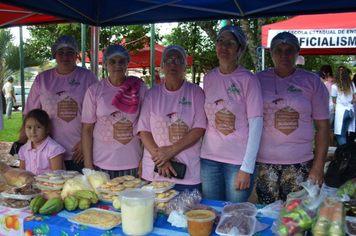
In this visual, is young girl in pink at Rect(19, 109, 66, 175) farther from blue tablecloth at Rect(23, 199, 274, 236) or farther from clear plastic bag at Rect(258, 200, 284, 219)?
clear plastic bag at Rect(258, 200, 284, 219)

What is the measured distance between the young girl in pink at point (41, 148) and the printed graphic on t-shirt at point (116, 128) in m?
0.48

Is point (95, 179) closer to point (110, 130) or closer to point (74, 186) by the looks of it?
point (74, 186)

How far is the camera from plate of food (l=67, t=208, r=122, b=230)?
1662 millimetres

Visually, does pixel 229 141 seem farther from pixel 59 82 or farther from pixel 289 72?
pixel 59 82

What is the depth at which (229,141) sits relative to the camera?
7.54ft

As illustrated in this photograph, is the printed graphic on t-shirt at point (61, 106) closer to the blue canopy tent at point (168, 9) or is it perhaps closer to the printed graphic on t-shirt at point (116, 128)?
the printed graphic on t-shirt at point (116, 128)

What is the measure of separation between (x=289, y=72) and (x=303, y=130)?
0.48m

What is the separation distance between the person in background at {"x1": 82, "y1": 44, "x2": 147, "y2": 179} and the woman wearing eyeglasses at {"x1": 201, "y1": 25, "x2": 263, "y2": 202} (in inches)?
26.4

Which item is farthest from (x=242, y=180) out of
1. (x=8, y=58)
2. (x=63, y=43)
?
(x=8, y=58)

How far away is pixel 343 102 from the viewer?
6.51 m

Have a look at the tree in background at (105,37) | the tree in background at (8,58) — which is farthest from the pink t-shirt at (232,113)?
the tree in background at (8,58)

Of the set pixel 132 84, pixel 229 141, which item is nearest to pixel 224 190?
pixel 229 141

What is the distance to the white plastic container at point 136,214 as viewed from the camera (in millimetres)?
1573

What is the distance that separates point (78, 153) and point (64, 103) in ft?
1.62
